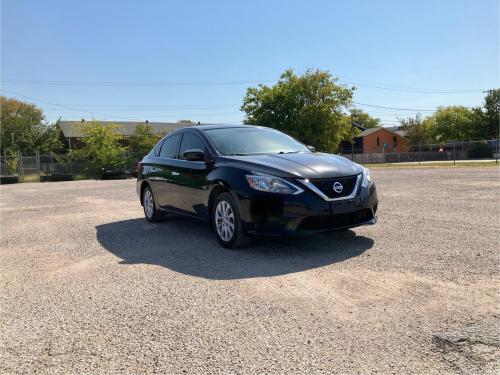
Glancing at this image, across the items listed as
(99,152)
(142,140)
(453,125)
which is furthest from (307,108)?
(453,125)

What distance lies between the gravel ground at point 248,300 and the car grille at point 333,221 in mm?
328

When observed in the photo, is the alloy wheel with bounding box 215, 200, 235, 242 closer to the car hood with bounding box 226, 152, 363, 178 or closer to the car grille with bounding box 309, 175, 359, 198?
the car hood with bounding box 226, 152, 363, 178

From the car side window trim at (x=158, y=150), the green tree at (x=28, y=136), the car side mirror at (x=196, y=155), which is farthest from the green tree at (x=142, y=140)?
the car side mirror at (x=196, y=155)

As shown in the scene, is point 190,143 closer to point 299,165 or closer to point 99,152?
point 299,165

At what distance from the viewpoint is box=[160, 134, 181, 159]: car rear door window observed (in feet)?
23.9

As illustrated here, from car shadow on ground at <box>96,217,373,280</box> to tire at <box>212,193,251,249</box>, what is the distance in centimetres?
12

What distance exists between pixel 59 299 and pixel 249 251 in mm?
2245

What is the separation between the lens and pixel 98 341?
3.04 metres

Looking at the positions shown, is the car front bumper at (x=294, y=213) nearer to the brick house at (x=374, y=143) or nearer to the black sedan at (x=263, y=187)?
the black sedan at (x=263, y=187)

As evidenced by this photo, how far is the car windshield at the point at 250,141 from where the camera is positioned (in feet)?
20.2

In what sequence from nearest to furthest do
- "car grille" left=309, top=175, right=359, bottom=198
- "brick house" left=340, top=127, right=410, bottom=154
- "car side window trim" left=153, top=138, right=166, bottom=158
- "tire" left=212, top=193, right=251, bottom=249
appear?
"car grille" left=309, top=175, right=359, bottom=198 → "tire" left=212, top=193, right=251, bottom=249 → "car side window trim" left=153, top=138, right=166, bottom=158 → "brick house" left=340, top=127, right=410, bottom=154

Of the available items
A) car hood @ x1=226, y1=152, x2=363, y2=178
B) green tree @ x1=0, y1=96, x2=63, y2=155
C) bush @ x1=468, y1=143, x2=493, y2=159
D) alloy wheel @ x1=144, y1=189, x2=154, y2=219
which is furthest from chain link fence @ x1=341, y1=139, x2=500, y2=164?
car hood @ x1=226, y1=152, x2=363, y2=178

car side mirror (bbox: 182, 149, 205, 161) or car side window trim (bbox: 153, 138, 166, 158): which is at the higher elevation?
car side window trim (bbox: 153, 138, 166, 158)

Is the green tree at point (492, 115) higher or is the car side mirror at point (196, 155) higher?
the green tree at point (492, 115)
